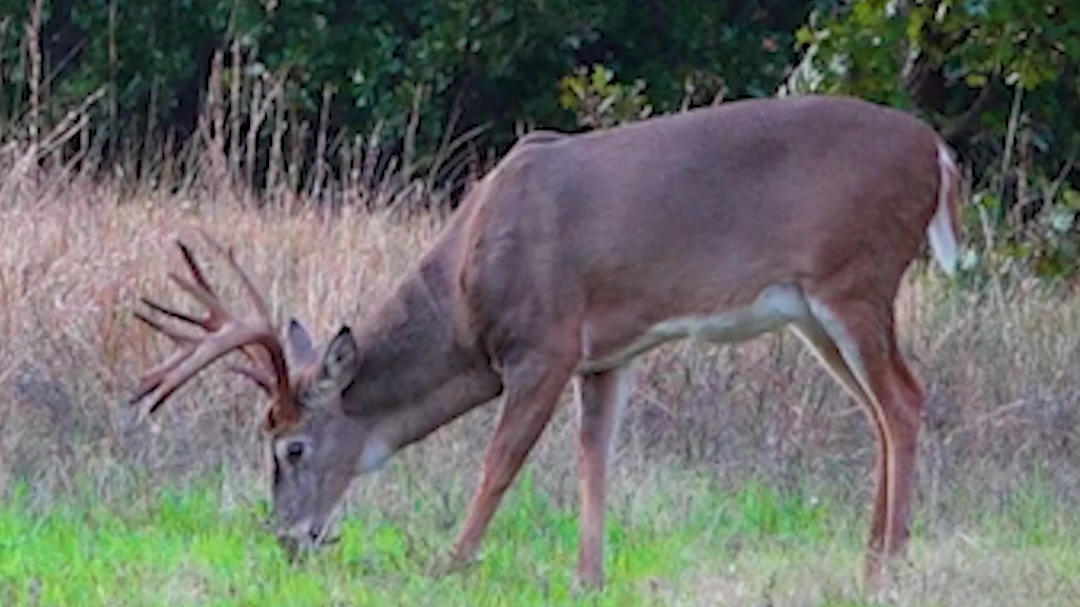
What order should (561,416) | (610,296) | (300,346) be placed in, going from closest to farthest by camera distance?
(610,296) → (300,346) → (561,416)

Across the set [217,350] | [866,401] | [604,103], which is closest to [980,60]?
[604,103]

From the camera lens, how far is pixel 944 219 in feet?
29.9

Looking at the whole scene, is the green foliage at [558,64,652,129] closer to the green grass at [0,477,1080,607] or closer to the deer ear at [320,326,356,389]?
the green grass at [0,477,1080,607]

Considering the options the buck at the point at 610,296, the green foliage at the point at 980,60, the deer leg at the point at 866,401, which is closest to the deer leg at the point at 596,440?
the buck at the point at 610,296

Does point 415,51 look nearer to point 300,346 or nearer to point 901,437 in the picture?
point 300,346

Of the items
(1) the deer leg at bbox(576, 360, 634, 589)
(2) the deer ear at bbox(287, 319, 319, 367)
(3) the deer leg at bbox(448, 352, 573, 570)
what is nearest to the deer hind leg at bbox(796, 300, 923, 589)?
(1) the deer leg at bbox(576, 360, 634, 589)

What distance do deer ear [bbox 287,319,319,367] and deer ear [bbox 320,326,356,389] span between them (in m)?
0.13

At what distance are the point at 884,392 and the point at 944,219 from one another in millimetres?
657

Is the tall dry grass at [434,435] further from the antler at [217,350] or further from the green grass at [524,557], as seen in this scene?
the antler at [217,350]

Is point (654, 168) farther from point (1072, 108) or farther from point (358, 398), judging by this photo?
point (1072, 108)

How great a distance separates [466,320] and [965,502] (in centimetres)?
184

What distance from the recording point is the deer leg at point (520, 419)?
8.74 meters

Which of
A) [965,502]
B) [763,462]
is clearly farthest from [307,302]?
[965,502]

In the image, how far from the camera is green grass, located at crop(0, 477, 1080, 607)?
7891mm
